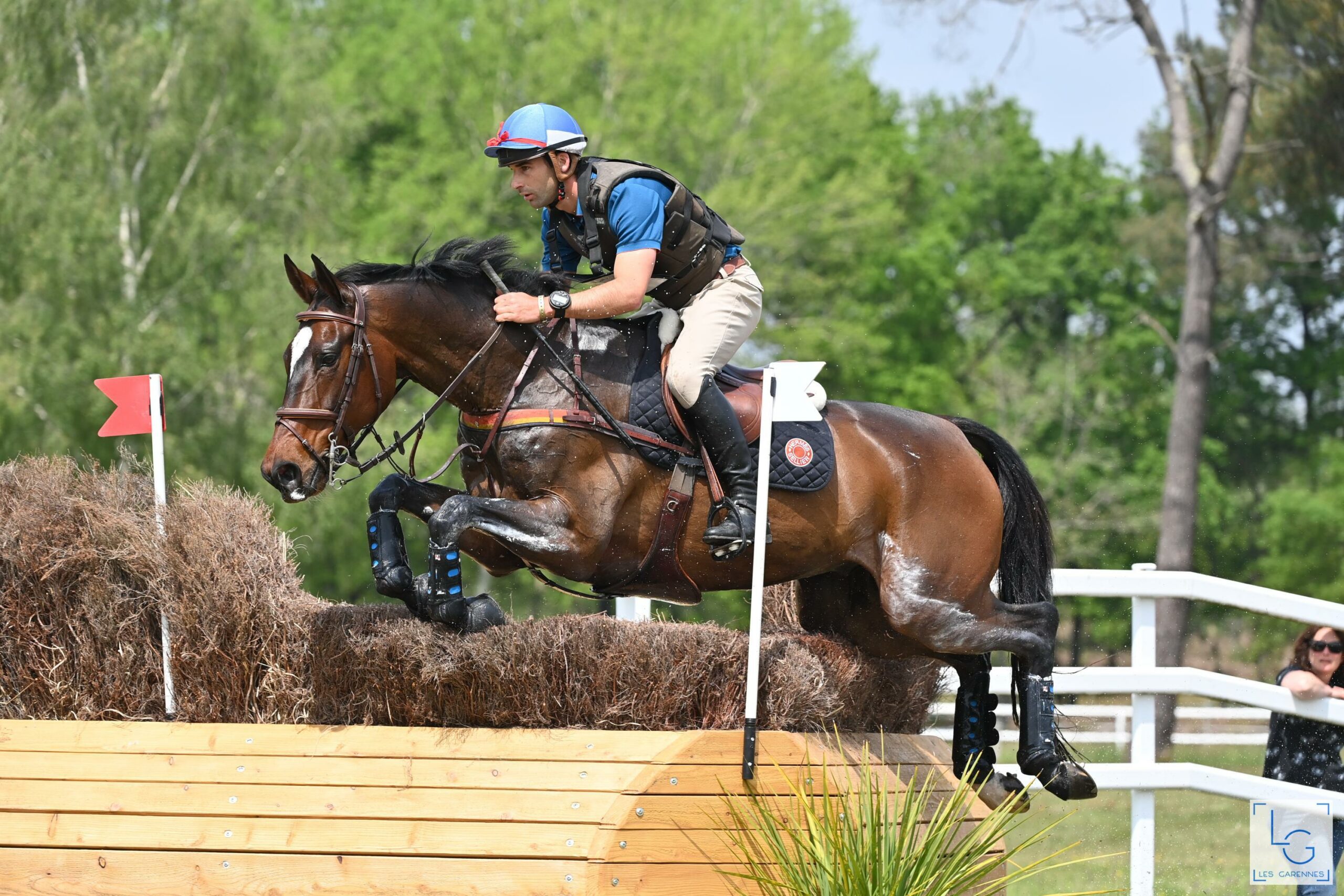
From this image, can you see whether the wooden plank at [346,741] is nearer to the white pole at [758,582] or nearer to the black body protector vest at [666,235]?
the white pole at [758,582]

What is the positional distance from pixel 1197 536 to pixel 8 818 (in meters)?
25.9

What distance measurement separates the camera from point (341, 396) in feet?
15.0

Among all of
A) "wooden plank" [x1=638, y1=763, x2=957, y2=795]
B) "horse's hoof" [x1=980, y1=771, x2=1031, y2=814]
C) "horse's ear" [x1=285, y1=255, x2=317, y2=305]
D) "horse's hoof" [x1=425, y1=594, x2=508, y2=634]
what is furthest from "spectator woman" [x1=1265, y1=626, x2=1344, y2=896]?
"horse's ear" [x1=285, y1=255, x2=317, y2=305]

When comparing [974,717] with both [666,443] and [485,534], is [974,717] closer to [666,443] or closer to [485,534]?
[666,443]

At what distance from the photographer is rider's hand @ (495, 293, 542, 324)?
184 inches

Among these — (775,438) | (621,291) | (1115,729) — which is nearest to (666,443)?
(775,438)

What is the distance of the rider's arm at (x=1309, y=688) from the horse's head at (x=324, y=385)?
3.90 metres

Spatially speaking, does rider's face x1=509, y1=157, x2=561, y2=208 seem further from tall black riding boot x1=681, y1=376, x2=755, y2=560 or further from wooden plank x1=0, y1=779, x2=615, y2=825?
wooden plank x1=0, y1=779, x2=615, y2=825

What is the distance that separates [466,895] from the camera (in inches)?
165

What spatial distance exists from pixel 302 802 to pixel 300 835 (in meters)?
0.10

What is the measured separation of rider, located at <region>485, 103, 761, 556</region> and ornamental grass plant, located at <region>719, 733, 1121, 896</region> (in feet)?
2.84

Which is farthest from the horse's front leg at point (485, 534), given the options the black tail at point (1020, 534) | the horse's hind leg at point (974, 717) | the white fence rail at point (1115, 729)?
the white fence rail at point (1115, 729)

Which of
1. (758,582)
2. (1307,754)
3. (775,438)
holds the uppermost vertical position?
(775,438)

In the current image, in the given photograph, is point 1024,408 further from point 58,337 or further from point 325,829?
point 325,829
